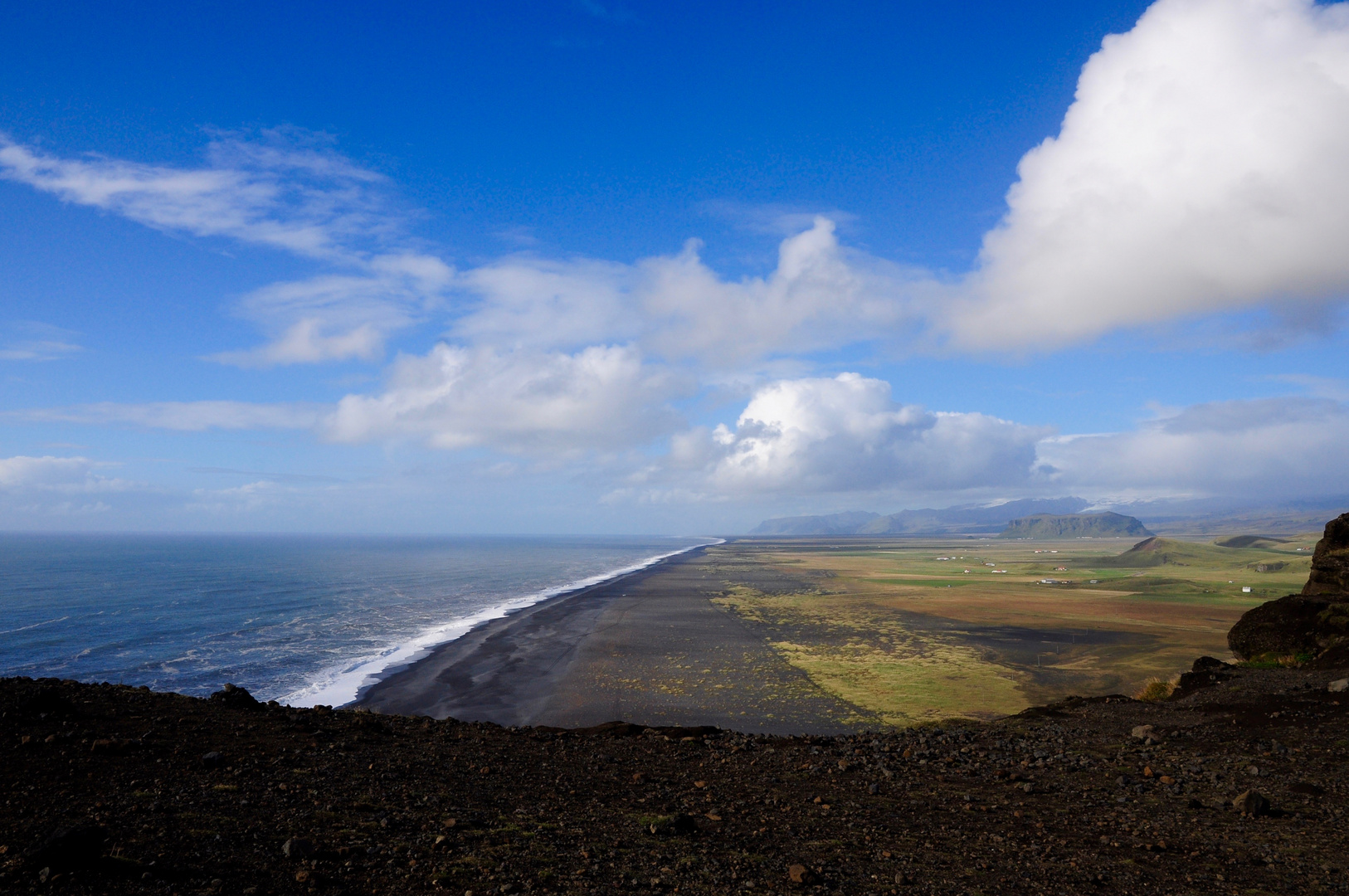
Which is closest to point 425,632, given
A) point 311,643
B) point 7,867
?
point 311,643

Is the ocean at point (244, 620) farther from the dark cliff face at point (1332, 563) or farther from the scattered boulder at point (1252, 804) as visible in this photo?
the dark cliff face at point (1332, 563)

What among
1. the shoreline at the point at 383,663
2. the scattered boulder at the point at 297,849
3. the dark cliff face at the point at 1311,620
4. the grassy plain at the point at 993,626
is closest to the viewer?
the scattered boulder at the point at 297,849

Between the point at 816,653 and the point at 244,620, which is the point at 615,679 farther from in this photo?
Result: the point at 244,620

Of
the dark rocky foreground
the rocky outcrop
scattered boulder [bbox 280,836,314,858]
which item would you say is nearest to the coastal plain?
the rocky outcrop

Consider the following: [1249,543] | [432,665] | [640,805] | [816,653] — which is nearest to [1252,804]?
[640,805]

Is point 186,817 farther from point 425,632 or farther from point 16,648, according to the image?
point 16,648

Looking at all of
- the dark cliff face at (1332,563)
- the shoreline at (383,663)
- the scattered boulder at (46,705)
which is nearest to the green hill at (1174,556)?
the dark cliff face at (1332,563)
